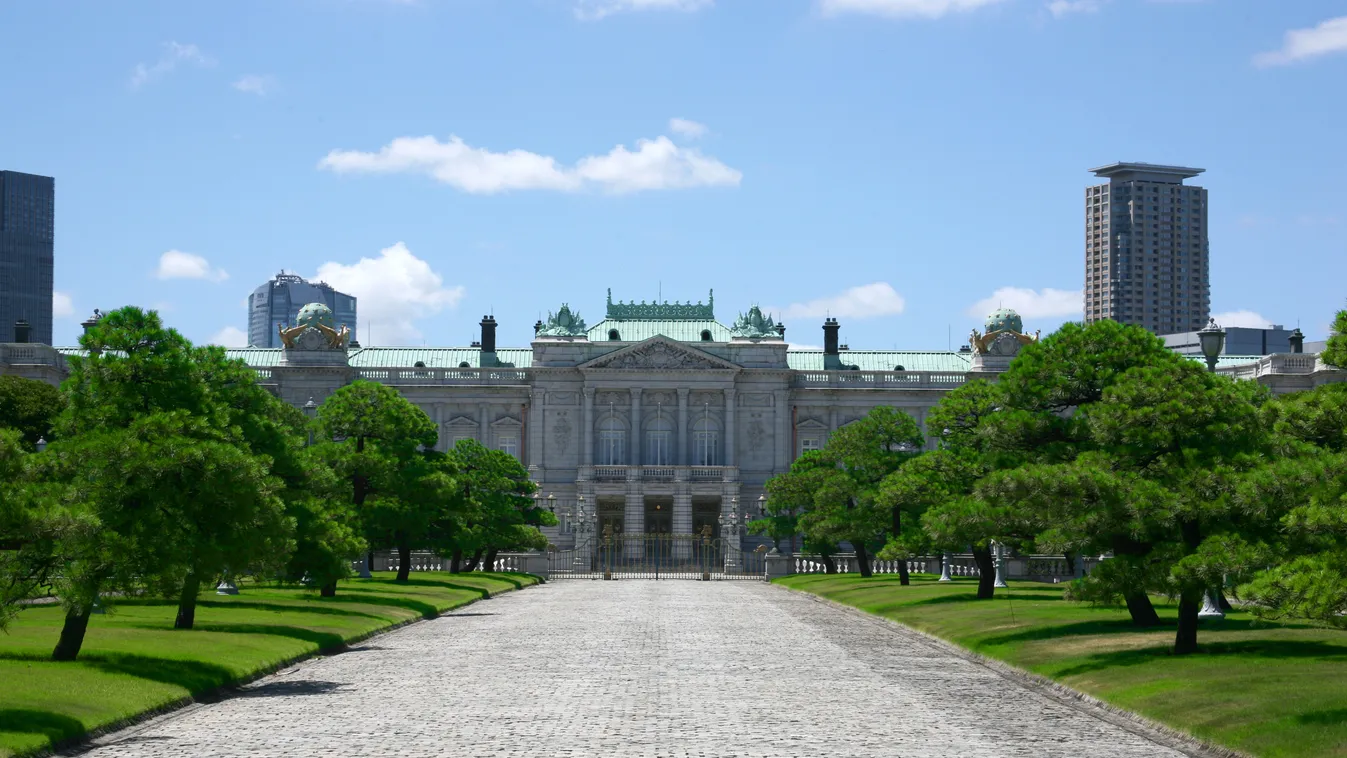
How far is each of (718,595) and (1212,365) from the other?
4017cm

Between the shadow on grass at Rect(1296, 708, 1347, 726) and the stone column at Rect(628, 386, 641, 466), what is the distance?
403ft

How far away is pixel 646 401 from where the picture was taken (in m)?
152

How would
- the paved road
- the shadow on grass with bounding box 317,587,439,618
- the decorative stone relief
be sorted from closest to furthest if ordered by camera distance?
the paved road → the shadow on grass with bounding box 317,587,439,618 → the decorative stone relief

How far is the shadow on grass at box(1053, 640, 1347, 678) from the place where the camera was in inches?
1480

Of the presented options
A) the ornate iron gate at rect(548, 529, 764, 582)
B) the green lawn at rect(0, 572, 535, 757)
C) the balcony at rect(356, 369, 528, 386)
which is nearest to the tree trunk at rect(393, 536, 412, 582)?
the green lawn at rect(0, 572, 535, 757)

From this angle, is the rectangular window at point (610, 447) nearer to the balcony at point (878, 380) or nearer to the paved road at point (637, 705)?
the balcony at point (878, 380)

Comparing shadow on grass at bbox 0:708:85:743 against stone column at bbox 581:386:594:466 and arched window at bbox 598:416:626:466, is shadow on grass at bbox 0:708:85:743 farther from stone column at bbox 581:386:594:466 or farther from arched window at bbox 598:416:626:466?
arched window at bbox 598:416:626:466

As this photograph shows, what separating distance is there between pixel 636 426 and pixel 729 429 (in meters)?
8.04


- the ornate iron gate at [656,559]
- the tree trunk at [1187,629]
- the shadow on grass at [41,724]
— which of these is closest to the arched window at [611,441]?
the ornate iron gate at [656,559]

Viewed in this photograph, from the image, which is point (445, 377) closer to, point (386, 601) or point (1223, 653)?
point (386, 601)

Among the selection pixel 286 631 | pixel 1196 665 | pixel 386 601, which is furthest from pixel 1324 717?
pixel 386 601

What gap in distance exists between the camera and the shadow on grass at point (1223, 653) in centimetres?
3759

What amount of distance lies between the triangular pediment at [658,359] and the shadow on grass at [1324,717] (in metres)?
123

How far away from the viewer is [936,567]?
10338cm
